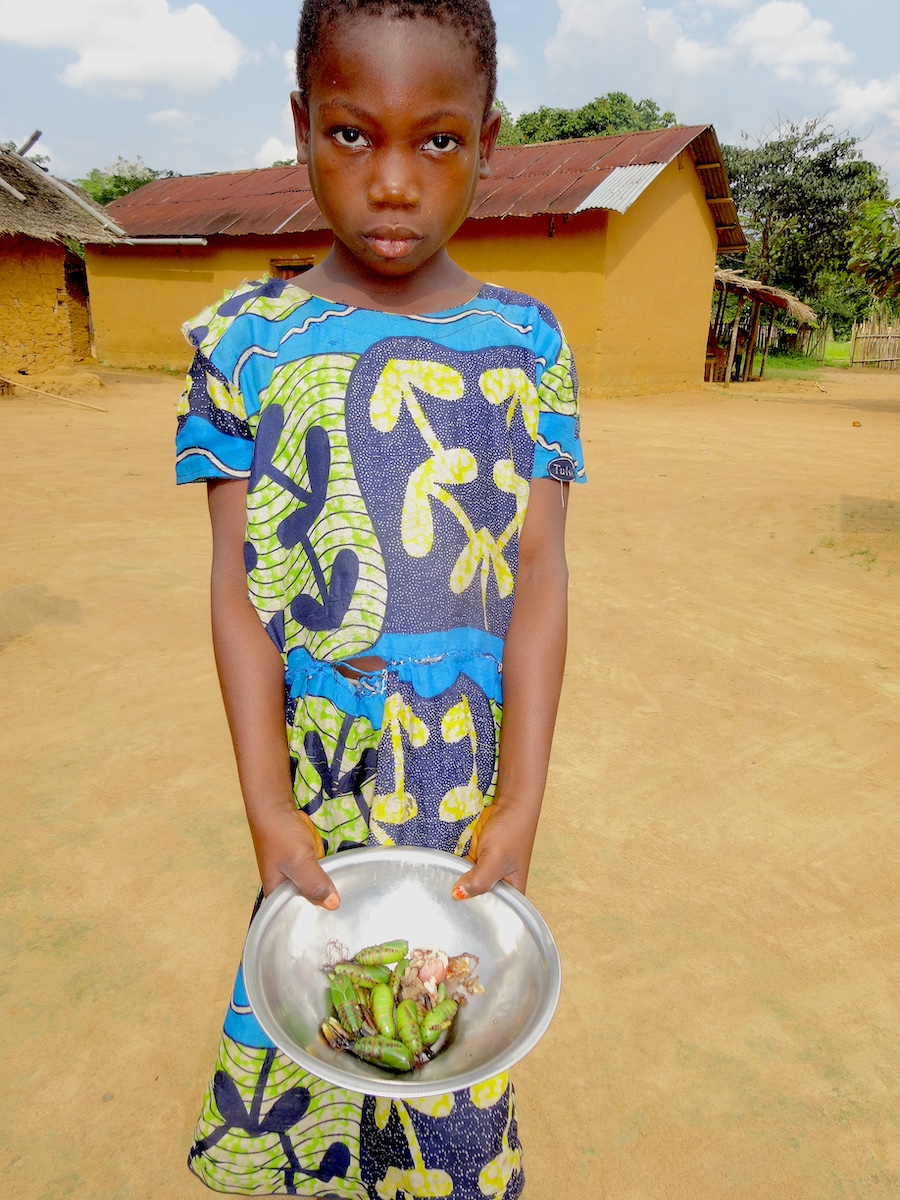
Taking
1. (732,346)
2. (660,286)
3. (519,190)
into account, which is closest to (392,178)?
(519,190)

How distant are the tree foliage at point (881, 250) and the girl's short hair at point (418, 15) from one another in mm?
6500

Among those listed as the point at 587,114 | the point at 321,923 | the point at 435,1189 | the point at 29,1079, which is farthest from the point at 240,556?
the point at 587,114

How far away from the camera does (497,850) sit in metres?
1.04

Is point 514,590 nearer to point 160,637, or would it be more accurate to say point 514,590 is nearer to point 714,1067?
point 714,1067

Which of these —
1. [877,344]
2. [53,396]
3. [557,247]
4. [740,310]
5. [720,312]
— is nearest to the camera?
[53,396]

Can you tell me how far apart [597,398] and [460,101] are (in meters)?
12.7

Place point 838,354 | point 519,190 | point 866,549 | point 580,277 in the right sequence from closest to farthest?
point 866,549
point 580,277
point 519,190
point 838,354

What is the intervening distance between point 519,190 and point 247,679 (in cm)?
1354

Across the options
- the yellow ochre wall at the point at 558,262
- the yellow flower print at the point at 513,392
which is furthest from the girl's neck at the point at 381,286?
the yellow ochre wall at the point at 558,262

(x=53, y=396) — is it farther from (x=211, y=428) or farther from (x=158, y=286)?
(x=211, y=428)

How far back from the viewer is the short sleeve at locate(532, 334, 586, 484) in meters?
1.18

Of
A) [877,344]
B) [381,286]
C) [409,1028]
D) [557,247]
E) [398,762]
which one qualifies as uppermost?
[557,247]

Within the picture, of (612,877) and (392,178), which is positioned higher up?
(392,178)

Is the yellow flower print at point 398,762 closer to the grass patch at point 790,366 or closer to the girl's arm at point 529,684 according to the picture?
the girl's arm at point 529,684
